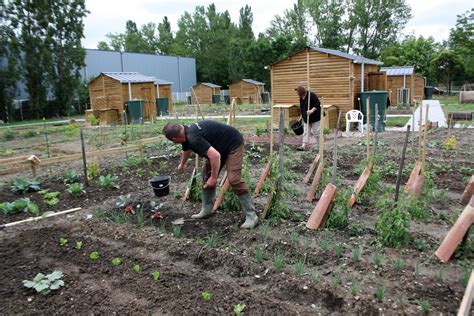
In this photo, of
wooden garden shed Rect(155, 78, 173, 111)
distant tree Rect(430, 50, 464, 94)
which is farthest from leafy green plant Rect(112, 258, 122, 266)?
distant tree Rect(430, 50, 464, 94)

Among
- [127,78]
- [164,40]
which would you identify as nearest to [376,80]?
[127,78]

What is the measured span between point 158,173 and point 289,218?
396cm

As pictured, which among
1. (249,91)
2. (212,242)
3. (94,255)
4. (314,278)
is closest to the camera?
(314,278)

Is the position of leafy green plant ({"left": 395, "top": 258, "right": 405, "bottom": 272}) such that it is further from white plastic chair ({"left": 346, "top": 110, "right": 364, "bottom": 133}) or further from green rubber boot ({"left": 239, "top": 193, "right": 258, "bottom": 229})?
white plastic chair ({"left": 346, "top": 110, "right": 364, "bottom": 133})

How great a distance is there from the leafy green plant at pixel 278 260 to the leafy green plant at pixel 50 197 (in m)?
3.95

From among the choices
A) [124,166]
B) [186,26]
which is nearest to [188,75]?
[186,26]

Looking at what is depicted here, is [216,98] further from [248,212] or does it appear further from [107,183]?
[248,212]

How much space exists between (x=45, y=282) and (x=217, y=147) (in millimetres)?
2295

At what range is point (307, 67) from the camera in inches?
618

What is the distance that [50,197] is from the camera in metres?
6.63

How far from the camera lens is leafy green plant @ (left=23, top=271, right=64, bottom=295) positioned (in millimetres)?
3646

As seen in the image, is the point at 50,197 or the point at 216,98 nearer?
the point at 50,197

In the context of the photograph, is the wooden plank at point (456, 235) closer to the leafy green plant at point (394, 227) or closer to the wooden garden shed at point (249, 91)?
the leafy green plant at point (394, 227)

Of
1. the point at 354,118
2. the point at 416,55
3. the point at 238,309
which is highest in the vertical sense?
the point at 416,55
